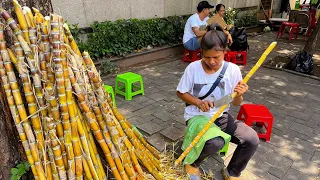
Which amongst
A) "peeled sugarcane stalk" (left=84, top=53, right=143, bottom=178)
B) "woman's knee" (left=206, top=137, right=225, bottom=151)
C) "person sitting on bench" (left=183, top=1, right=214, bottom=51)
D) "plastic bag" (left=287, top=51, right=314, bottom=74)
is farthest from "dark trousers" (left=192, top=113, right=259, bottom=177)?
"plastic bag" (left=287, top=51, right=314, bottom=74)

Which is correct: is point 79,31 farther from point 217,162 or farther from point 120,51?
point 217,162

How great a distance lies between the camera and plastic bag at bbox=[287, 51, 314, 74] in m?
6.70

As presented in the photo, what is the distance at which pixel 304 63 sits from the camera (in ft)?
22.0

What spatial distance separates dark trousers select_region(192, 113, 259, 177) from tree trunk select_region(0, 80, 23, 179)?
1.74 metres

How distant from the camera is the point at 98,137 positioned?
216cm

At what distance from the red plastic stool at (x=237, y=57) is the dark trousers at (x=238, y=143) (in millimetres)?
4500

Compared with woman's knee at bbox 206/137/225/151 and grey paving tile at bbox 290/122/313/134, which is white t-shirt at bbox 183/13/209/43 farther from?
woman's knee at bbox 206/137/225/151

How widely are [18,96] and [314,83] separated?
6395mm

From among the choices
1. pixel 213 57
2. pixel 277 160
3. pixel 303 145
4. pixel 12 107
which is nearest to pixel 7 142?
pixel 12 107

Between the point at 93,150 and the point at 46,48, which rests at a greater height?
the point at 46,48

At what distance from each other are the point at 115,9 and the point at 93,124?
5347 millimetres

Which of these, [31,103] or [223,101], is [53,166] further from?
[223,101]

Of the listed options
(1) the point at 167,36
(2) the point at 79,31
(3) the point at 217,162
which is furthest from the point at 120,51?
(3) the point at 217,162

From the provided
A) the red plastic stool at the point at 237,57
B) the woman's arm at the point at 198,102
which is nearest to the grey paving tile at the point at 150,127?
the woman's arm at the point at 198,102
